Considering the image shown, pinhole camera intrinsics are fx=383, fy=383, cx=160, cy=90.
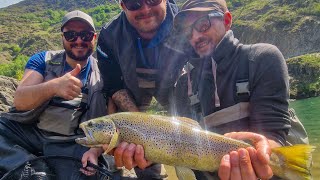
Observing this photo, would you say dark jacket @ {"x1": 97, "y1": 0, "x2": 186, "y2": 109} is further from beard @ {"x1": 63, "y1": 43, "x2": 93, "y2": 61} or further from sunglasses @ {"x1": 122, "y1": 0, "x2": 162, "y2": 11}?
sunglasses @ {"x1": 122, "y1": 0, "x2": 162, "y2": 11}

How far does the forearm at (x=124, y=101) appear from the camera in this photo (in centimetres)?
554

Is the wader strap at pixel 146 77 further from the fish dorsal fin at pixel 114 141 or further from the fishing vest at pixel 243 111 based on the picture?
the fish dorsal fin at pixel 114 141

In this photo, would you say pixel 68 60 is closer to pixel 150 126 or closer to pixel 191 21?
pixel 191 21

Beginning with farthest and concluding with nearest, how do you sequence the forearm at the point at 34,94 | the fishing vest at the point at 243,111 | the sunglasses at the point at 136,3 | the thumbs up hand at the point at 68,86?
the sunglasses at the point at 136,3, the forearm at the point at 34,94, the thumbs up hand at the point at 68,86, the fishing vest at the point at 243,111

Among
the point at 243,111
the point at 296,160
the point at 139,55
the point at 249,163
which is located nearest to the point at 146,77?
the point at 139,55

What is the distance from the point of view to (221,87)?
423 cm

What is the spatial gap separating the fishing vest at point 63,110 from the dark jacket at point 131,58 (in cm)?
23

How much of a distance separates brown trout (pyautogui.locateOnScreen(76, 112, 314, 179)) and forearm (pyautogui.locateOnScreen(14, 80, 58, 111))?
1.34 metres

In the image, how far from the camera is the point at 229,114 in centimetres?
413

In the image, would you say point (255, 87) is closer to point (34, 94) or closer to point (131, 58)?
point (131, 58)

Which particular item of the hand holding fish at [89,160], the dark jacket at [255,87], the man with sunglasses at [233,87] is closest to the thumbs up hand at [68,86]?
the hand holding fish at [89,160]

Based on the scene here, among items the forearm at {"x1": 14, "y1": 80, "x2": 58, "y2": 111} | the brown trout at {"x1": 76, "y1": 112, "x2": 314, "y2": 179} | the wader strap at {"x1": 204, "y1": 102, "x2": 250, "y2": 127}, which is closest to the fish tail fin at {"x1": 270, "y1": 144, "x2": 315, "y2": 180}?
the brown trout at {"x1": 76, "y1": 112, "x2": 314, "y2": 179}

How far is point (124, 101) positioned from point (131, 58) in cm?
64

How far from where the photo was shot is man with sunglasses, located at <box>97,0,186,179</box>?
17.6 feet
